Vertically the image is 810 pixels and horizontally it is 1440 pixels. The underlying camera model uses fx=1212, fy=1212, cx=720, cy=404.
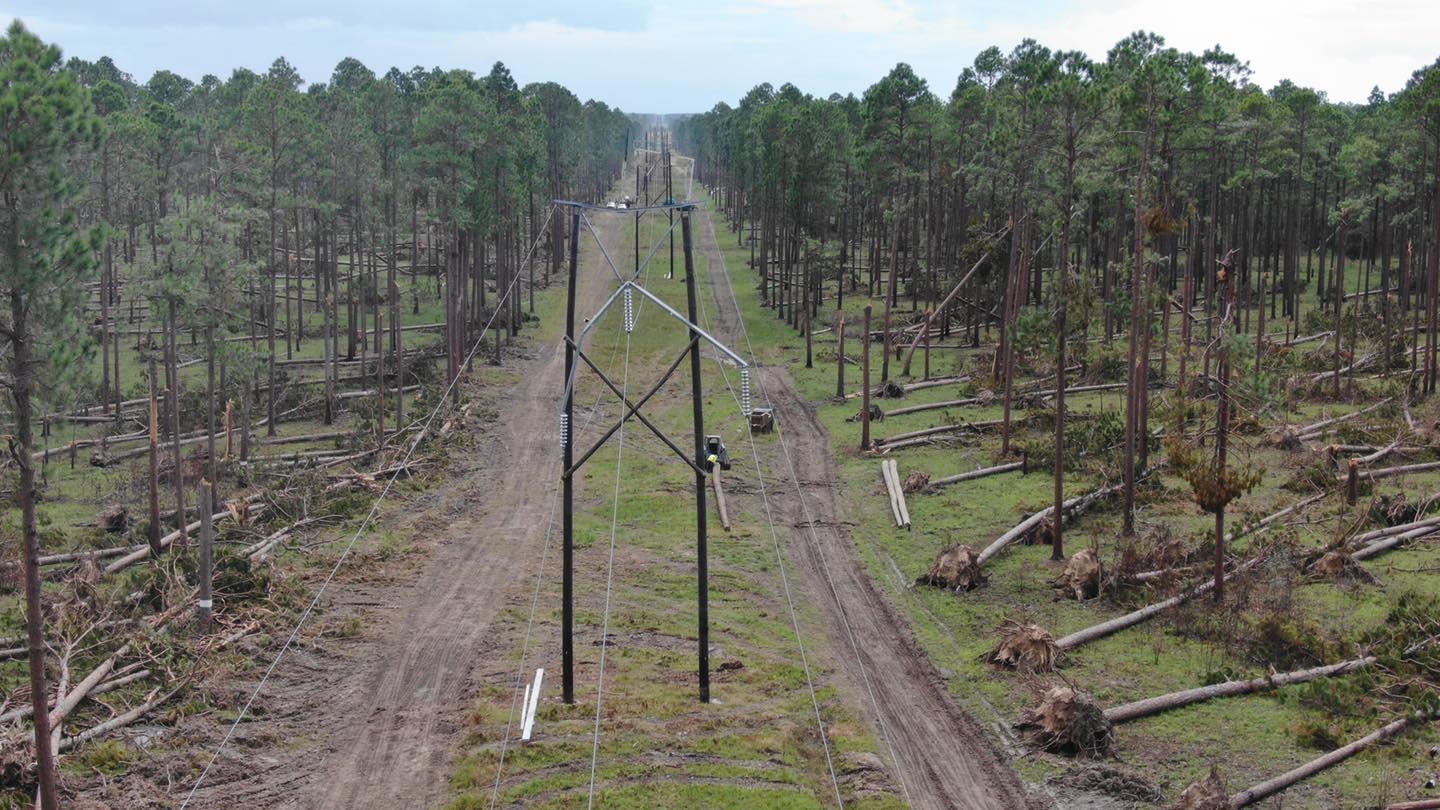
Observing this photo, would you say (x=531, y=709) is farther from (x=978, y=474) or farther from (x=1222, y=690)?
(x=978, y=474)

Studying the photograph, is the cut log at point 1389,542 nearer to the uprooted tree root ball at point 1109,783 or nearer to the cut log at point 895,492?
the uprooted tree root ball at point 1109,783

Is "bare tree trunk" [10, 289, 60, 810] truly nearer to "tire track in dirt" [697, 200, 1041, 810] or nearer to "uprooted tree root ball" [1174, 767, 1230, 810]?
"tire track in dirt" [697, 200, 1041, 810]

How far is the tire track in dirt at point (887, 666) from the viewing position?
1930 centimetres

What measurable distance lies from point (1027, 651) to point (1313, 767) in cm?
603

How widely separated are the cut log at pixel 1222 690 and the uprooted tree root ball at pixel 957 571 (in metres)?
7.09

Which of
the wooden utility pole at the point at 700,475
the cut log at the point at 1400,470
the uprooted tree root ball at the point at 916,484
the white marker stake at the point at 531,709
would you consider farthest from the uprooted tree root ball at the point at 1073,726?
the uprooted tree root ball at the point at 916,484

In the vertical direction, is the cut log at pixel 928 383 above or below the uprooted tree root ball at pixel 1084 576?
above

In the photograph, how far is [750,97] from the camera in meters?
118

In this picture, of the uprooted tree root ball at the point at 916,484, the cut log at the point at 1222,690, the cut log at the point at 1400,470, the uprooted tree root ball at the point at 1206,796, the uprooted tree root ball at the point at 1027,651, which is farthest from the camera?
the uprooted tree root ball at the point at 916,484

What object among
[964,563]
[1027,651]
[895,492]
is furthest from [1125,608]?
[895,492]

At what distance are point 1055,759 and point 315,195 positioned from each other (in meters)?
58.9

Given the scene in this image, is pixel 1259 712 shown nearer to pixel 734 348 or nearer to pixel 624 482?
pixel 624 482

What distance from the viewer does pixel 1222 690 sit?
21.2 metres

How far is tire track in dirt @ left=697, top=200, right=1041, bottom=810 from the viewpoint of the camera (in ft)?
63.3
